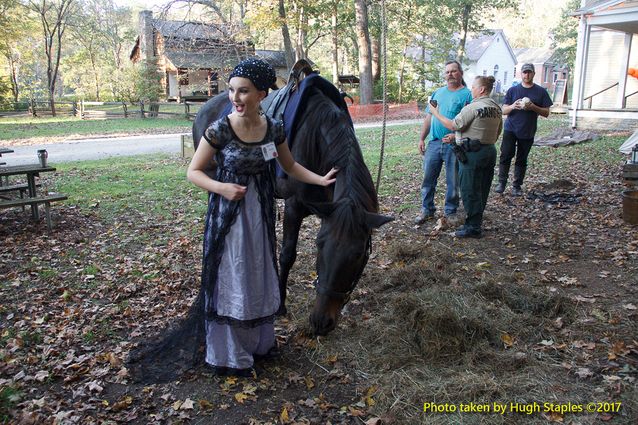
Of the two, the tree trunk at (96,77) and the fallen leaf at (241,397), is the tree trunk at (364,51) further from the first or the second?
the tree trunk at (96,77)

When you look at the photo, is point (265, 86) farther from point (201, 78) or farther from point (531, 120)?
point (201, 78)

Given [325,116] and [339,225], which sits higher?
[325,116]

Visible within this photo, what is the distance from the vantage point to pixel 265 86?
2.90 m

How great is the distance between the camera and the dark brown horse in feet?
9.78

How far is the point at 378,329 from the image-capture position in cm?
377

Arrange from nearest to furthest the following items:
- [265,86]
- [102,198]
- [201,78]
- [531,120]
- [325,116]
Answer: [265,86] < [325,116] < [531,120] < [102,198] < [201,78]

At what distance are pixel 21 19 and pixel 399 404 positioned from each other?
1461 inches

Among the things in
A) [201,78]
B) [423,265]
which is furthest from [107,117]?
[423,265]

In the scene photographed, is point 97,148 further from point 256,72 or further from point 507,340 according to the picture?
point 507,340

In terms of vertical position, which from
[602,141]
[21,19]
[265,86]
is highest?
[21,19]

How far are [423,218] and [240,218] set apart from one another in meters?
4.17

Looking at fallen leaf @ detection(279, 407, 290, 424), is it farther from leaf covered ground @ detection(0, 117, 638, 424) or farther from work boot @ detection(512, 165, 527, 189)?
work boot @ detection(512, 165, 527, 189)

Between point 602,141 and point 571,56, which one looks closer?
point 602,141

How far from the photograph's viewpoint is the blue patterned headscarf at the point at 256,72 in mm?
2803
